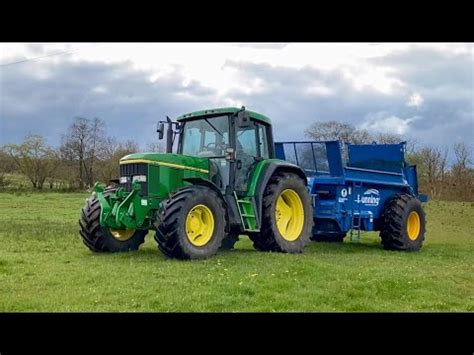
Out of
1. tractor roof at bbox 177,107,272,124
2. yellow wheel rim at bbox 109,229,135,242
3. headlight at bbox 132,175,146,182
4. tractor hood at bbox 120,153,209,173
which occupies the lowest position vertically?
yellow wheel rim at bbox 109,229,135,242

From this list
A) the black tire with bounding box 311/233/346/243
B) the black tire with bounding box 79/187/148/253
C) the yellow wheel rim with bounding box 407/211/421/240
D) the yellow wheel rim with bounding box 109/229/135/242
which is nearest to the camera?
the black tire with bounding box 79/187/148/253

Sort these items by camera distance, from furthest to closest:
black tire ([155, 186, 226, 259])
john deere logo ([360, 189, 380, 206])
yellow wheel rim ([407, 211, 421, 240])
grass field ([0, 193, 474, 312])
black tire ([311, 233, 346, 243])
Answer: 1. black tire ([311, 233, 346, 243])
2. yellow wheel rim ([407, 211, 421, 240])
3. john deere logo ([360, 189, 380, 206])
4. black tire ([155, 186, 226, 259])
5. grass field ([0, 193, 474, 312])

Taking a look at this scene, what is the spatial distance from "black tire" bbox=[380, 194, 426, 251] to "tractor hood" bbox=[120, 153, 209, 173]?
5237mm

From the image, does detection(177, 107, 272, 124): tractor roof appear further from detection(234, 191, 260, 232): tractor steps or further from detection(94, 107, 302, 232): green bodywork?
detection(234, 191, 260, 232): tractor steps

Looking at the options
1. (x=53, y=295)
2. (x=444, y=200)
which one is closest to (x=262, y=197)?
(x=53, y=295)

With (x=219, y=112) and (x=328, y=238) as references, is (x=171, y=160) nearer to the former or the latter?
(x=219, y=112)

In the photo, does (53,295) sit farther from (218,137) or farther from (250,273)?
(218,137)

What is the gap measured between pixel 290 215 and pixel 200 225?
2.62 metres

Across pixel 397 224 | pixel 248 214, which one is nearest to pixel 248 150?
pixel 248 214

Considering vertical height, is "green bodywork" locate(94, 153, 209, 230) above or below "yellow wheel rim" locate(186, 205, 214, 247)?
above

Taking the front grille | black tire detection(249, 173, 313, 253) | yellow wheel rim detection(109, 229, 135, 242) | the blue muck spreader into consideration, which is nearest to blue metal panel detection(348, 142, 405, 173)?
the blue muck spreader

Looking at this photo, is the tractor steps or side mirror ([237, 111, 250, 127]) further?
the tractor steps

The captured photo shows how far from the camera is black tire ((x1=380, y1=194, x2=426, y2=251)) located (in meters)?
12.9

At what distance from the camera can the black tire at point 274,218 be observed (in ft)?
34.0
